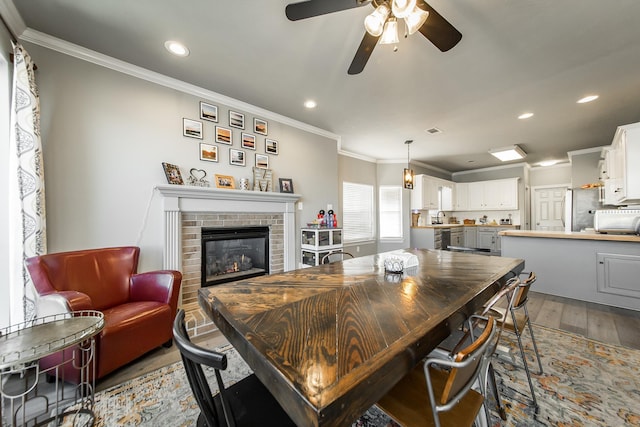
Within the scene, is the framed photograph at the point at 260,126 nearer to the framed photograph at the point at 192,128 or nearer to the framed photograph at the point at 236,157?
the framed photograph at the point at 236,157

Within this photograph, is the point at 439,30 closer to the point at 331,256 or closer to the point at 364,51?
the point at 364,51

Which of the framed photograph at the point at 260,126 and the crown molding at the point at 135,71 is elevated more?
the crown molding at the point at 135,71

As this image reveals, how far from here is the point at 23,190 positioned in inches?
70.8

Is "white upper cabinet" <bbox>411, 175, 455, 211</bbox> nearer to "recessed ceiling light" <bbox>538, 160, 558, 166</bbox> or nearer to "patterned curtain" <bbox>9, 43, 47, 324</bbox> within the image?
"recessed ceiling light" <bbox>538, 160, 558, 166</bbox>

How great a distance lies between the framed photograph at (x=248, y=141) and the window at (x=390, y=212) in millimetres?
3603

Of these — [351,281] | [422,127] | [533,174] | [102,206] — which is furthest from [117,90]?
[533,174]

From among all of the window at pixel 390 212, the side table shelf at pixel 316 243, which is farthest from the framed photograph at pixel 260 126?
the window at pixel 390 212

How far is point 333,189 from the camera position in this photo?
4273mm

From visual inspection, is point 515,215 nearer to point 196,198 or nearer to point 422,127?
point 422,127

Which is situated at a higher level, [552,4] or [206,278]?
[552,4]

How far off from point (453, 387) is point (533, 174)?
26.6 feet

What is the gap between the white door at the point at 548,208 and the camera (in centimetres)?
604

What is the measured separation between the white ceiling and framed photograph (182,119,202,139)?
1.40ft

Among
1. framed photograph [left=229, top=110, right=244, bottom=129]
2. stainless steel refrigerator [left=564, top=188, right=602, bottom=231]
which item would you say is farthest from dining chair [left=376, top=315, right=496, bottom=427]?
stainless steel refrigerator [left=564, top=188, right=602, bottom=231]
